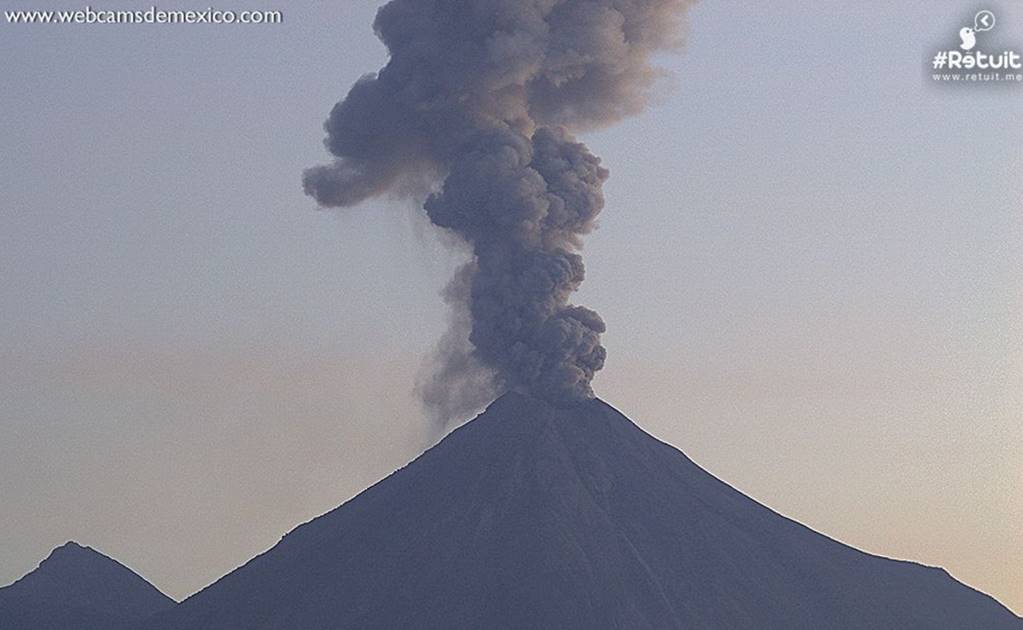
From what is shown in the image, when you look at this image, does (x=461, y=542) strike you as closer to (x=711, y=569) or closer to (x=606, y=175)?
(x=711, y=569)

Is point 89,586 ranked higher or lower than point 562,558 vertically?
higher

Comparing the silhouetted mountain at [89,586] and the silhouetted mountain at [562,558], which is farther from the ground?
the silhouetted mountain at [89,586]

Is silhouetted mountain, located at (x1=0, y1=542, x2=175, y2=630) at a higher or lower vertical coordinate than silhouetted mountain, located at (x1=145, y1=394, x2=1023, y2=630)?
higher

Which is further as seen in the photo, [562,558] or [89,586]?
[89,586]

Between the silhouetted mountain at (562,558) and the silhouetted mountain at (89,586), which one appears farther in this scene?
the silhouetted mountain at (89,586)

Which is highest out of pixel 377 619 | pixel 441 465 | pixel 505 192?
pixel 505 192

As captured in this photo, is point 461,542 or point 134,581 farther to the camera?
point 134,581

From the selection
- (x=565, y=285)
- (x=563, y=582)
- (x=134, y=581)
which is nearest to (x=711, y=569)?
(x=563, y=582)

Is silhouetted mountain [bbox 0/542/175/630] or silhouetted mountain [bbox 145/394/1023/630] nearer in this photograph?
silhouetted mountain [bbox 145/394/1023/630]
